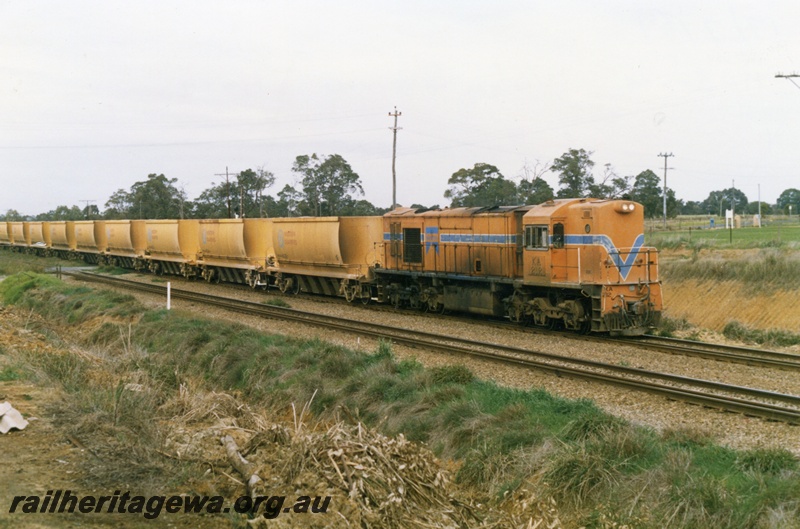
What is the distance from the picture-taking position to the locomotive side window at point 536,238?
18.8 metres

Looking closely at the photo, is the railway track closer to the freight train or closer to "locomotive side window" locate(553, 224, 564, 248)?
the freight train

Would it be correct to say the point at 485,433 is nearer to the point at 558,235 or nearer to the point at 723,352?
the point at 723,352

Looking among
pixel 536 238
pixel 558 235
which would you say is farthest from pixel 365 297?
pixel 558 235

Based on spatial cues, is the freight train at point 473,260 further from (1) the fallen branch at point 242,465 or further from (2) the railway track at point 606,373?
(1) the fallen branch at point 242,465

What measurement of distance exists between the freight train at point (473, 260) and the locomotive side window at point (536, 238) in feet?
0.11

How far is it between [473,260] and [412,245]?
3.31 meters

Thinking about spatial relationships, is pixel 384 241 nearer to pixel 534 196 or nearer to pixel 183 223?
pixel 183 223

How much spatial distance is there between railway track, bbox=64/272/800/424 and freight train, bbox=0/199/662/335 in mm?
3127

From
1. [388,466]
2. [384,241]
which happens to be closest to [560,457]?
[388,466]

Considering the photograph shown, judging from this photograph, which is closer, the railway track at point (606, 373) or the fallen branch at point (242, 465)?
the fallen branch at point (242, 465)

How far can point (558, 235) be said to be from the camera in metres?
18.5

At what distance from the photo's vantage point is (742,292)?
25.3 m

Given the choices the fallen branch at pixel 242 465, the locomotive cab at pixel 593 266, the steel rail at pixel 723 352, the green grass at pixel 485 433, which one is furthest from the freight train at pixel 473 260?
the fallen branch at pixel 242 465

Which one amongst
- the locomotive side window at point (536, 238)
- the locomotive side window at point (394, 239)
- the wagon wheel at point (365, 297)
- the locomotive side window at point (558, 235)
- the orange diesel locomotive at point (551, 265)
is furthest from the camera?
the wagon wheel at point (365, 297)
